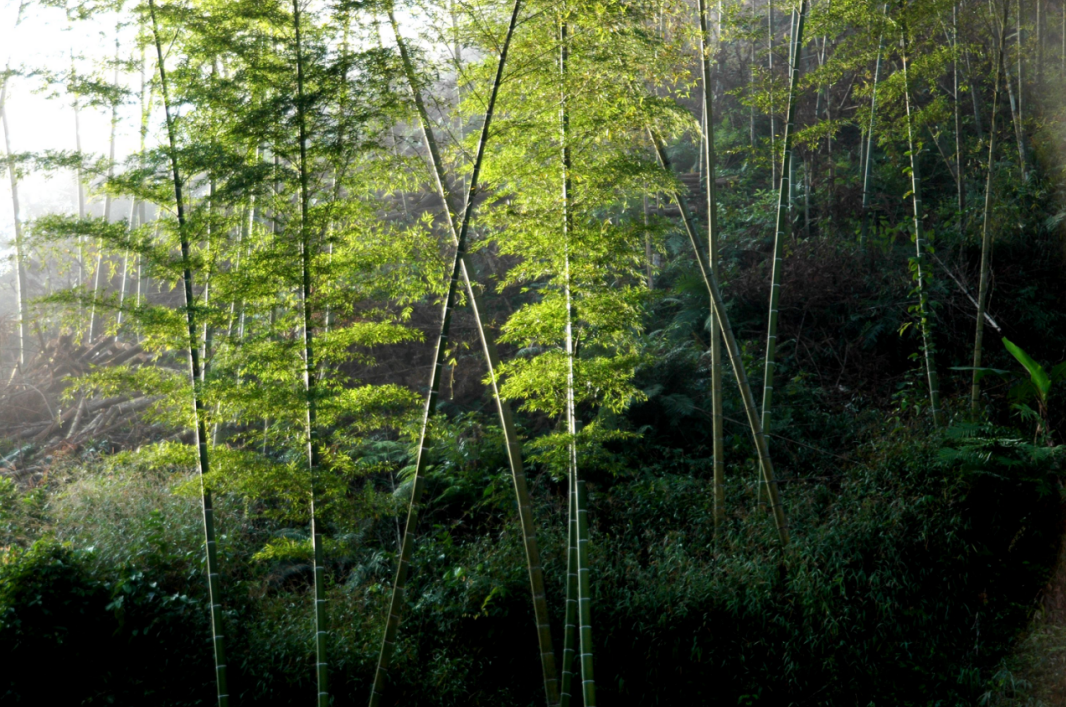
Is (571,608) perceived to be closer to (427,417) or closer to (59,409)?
(427,417)

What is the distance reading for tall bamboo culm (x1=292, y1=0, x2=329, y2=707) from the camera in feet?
12.5

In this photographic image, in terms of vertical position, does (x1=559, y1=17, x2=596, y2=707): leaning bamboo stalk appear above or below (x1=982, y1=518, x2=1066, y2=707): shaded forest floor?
above

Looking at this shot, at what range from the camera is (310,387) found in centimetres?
388

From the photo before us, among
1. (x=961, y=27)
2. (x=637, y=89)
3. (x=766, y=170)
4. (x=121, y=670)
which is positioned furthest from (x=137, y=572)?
(x=766, y=170)

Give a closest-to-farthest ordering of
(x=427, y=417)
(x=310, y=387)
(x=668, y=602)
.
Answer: (x=427, y=417)
(x=310, y=387)
(x=668, y=602)

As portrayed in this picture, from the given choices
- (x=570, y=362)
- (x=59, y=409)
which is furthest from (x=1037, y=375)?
(x=59, y=409)

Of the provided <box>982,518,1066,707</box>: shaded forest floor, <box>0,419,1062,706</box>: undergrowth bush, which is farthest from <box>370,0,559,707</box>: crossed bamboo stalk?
<box>982,518,1066,707</box>: shaded forest floor

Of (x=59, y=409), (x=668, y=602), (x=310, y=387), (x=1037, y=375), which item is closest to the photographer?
(x=310, y=387)

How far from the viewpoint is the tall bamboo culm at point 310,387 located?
3.82 metres

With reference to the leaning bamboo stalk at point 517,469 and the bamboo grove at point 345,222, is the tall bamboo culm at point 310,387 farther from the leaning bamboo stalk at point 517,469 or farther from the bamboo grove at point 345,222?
the leaning bamboo stalk at point 517,469

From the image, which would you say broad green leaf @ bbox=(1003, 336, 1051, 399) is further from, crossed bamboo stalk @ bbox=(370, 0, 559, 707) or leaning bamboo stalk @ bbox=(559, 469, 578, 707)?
crossed bamboo stalk @ bbox=(370, 0, 559, 707)

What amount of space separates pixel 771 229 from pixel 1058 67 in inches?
146

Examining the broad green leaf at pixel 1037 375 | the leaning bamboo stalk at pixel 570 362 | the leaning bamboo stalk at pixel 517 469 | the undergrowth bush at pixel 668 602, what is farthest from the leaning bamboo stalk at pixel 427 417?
the broad green leaf at pixel 1037 375

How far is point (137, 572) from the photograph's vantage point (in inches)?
189
